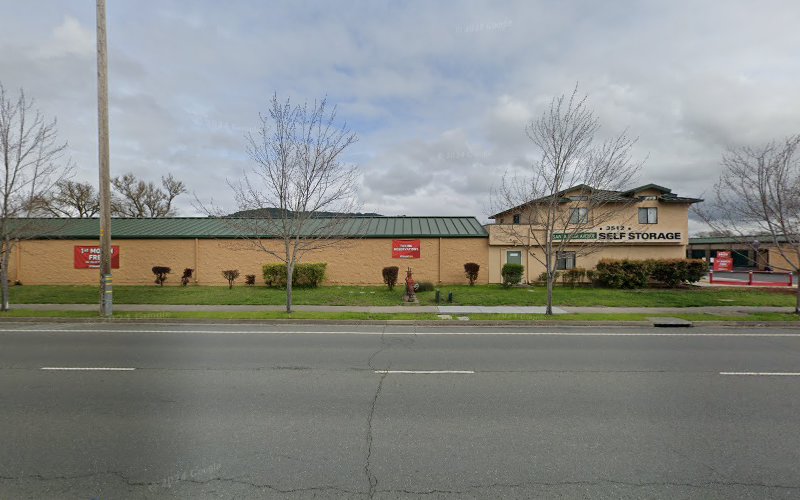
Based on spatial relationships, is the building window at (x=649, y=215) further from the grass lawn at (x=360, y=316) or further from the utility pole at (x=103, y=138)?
the utility pole at (x=103, y=138)

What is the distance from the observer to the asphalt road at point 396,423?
322cm

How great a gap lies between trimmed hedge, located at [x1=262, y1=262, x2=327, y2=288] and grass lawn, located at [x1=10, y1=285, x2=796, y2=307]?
1.25m

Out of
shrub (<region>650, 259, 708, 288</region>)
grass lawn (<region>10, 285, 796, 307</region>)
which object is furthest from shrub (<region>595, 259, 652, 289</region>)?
grass lawn (<region>10, 285, 796, 307</region>)

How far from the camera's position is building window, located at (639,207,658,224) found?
2444 cm

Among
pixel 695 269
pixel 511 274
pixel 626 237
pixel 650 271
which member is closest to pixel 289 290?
pixel 511 274

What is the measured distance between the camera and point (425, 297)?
1675 cm

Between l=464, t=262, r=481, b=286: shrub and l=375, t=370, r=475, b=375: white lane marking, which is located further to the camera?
l=464, t=262, r=481, b=286: shrub

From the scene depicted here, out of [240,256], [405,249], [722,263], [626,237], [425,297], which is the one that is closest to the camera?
[425,297]

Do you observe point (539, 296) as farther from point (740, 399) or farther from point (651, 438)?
point (651, 438)

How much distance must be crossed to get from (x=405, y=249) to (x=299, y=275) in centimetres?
604

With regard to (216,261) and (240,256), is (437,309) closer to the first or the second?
(240,256)

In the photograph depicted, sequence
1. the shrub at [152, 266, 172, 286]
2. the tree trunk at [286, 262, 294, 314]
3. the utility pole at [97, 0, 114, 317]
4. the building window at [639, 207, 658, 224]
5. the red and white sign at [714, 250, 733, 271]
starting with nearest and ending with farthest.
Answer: the utility pole at [97, 0, 114, 317] → the tree trunk at [286, 262, 294, 314] → the shrub at [152, 266, 172, 286] → the building window at [639, 207, 658, 224] → the red and white sign at [714, 250, 733, 271]

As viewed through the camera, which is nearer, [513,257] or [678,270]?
[678,270]

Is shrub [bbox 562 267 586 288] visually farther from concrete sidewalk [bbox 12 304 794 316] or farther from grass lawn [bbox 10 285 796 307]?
concrete sidewalk [bbox 12 304 794 316]
